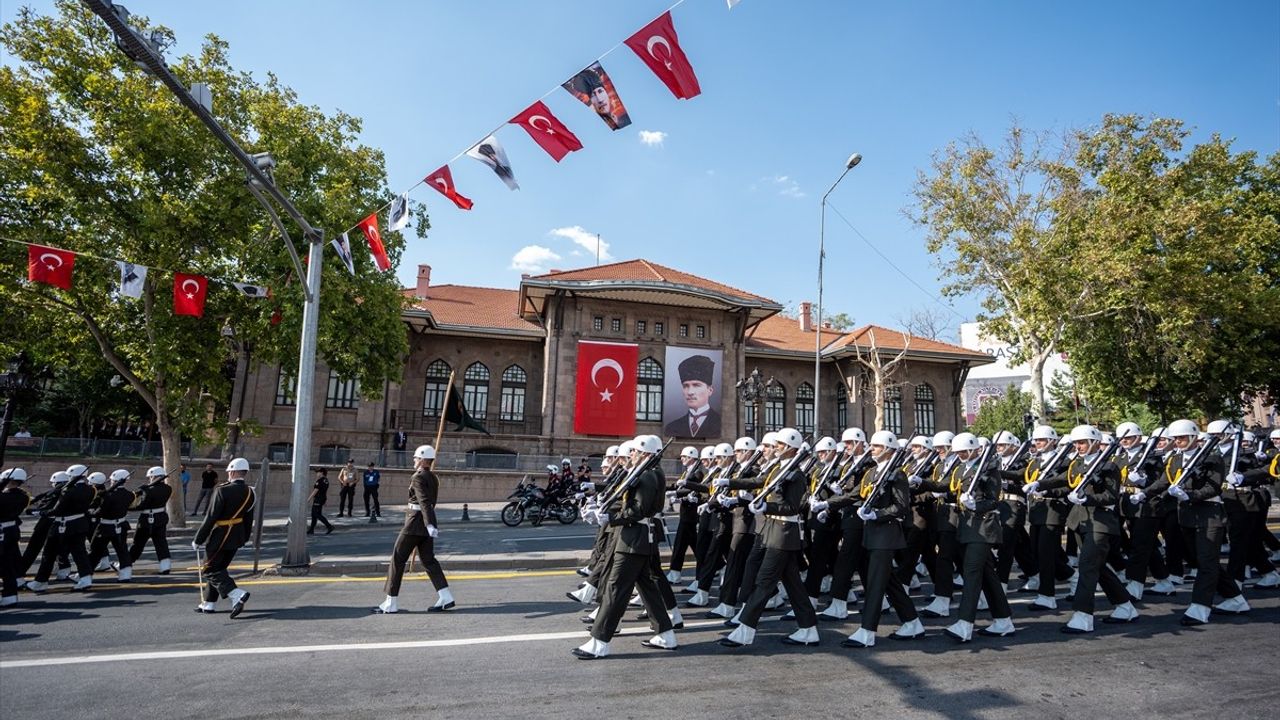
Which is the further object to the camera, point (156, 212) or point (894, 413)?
point (894, 413)

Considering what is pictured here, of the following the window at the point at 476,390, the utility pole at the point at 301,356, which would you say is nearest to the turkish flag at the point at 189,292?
the utility pole at the point at 301,356

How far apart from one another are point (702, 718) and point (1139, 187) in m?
27.7

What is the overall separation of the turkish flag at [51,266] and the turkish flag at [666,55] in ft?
42.1

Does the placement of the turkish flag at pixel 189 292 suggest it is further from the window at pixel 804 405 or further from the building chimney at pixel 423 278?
the window at pixel 804 405

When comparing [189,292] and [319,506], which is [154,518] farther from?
[319,506]

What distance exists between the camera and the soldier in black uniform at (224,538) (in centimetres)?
790

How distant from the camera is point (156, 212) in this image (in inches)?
625

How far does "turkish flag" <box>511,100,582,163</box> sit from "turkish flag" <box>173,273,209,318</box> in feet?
31.1

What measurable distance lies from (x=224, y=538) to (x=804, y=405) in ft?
110

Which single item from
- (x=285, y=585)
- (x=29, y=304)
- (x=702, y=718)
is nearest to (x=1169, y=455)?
(x=702, y=718)

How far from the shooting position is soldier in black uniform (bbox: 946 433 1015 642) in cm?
671

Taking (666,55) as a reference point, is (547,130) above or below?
below

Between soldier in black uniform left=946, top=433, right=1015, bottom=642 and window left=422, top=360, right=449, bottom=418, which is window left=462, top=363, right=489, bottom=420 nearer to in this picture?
window left=422, top=360, right=449, bottom=418

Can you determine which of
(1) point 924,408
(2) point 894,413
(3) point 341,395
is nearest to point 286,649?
(3) point 341,395
